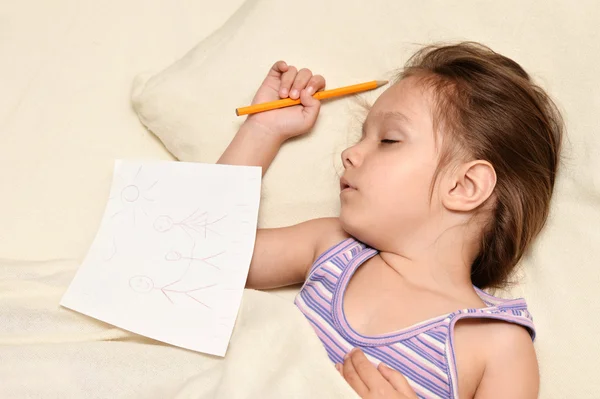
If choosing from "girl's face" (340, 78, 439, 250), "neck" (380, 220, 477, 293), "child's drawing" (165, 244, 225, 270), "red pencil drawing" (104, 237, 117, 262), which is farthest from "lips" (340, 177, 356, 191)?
"red pencil drawing" (104, 237, 117, 262)

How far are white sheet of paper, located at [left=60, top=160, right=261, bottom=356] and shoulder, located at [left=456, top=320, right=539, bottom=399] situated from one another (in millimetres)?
349

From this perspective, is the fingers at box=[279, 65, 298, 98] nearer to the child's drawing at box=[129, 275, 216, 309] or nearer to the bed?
Answer: the bed

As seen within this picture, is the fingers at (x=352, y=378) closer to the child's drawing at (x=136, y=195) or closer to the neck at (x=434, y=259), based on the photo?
the neck at (x=434, y=259)

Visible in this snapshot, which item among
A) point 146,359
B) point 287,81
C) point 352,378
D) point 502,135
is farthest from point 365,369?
point 287,81

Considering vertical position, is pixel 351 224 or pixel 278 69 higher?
pixel 278 69

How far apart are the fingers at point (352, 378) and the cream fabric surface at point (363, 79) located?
0.30 meters

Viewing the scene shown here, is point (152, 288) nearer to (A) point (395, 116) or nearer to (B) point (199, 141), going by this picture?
(B) point (199, 141)

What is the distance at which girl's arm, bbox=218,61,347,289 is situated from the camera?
3.69 ft

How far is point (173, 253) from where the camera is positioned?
1085 millimetres

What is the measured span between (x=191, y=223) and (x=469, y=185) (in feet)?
1.43

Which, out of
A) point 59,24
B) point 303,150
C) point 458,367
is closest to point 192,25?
point 59,24

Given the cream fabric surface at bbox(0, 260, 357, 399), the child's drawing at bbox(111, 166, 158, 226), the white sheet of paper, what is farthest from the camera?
the child's drawing at bbox(111, 166, 158, 226)

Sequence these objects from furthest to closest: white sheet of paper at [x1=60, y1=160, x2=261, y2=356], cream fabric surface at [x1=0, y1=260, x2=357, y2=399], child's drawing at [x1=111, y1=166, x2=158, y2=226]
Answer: child's drawing at [x1=111, y1=166, x2=158, y2=226], white sheet of paper at [x1=60, y1=160, x2=261, y2=356], cream fabric surface at [x1=0, y1=260, x2=357, y2=399]

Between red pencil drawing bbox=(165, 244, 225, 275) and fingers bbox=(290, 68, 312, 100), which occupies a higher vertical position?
fingers bbox=(290, 68, 312, 100)
